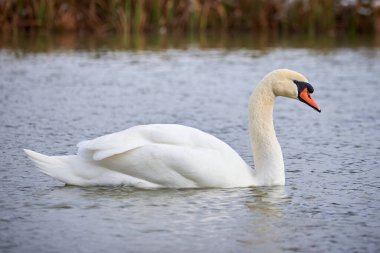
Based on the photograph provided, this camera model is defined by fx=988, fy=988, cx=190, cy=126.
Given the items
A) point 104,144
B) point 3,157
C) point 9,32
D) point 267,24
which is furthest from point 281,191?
point 267,24

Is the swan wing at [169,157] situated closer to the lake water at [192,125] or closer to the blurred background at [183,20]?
the lake water at [192,125]

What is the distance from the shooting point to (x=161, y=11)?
2111 cm

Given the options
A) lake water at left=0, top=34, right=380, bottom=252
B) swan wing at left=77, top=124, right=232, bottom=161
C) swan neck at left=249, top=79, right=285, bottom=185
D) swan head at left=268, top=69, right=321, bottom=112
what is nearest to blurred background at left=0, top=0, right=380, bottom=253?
lake water at left=0, top=34, right=380, bottom=252

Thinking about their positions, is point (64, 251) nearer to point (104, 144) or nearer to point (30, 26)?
point (104, 144)


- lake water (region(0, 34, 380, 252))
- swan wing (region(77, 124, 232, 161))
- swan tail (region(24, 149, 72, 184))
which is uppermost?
swan wing (region(77, 124, 232, 161))

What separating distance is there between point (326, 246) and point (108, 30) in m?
16.1

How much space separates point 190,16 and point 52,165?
1487 centimetres

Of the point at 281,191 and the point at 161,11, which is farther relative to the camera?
the point at 161,11

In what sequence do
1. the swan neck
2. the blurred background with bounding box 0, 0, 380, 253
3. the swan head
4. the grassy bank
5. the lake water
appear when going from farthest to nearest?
the grassy bank, the swan head, the swan neck, the blurred background with bounding box 0, 0, 380, 253, the lake water

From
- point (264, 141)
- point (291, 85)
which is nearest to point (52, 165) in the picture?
point (264, 141)

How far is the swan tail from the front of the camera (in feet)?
22.3

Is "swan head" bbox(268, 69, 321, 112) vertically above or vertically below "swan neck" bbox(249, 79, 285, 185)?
above

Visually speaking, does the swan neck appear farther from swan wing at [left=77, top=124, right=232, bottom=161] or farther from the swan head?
swan wing at [left=77, top=124, right=232, bottom=161]

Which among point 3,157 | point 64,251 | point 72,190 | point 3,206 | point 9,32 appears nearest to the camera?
point 64,251
